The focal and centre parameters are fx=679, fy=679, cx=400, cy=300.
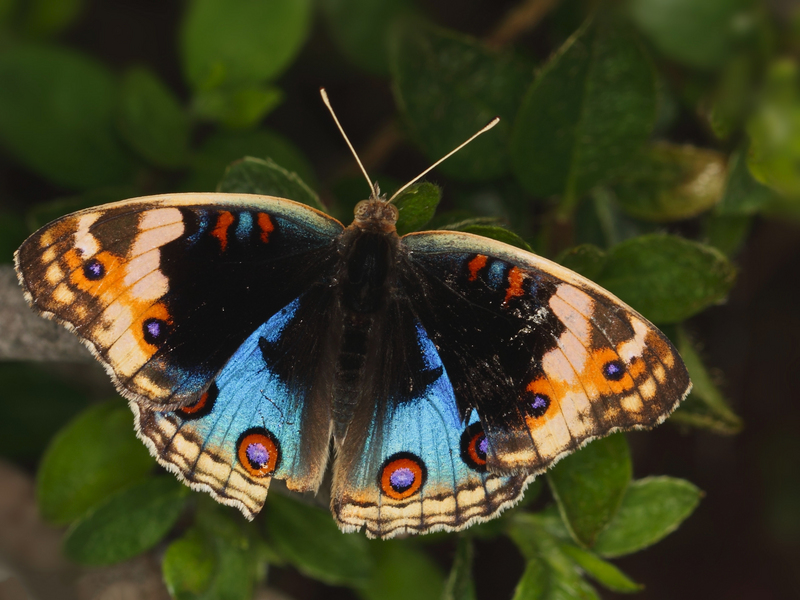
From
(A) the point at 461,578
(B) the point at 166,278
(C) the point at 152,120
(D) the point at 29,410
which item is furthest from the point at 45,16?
(A) the point at 461,578

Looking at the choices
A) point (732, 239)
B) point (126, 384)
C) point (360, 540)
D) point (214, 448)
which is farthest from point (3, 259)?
point (732, 239)

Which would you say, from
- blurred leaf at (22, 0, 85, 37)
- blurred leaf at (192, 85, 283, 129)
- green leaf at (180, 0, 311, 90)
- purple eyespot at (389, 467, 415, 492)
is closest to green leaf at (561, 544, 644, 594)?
purple eyespot at (389, 467, 415, 492)

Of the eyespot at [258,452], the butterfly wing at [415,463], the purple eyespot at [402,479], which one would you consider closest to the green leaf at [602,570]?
the butterfly wing at [415,463]

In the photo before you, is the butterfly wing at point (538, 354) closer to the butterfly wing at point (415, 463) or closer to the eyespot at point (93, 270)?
the butterfly wing at point (415, 463)

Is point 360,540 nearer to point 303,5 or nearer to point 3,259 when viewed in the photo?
point 3,259

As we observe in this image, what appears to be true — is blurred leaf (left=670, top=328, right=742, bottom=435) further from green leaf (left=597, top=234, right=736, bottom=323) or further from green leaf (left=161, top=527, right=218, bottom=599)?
green leaf (left=161, top=527, right=218, bottom=599)

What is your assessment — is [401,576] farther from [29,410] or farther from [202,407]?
[29,410]

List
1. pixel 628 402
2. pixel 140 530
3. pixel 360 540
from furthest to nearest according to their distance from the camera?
pixel 360 540
pixel 140 530
pixel 628 402

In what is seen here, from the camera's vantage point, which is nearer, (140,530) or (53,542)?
(140,530)
